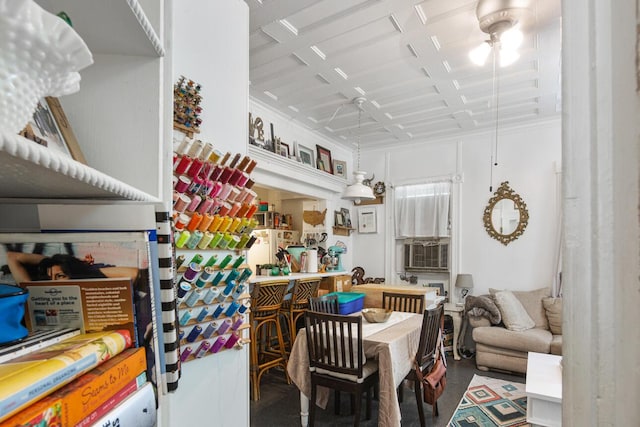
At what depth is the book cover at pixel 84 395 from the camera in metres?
0.36

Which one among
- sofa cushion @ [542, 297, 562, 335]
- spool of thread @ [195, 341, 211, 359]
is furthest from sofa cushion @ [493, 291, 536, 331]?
spool of thread @ [195, 341, 211, 359]

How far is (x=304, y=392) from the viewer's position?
2.61m

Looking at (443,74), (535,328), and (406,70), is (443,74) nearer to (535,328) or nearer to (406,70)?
(406,70)

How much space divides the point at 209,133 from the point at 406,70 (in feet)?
7.64

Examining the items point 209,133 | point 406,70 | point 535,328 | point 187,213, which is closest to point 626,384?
point 187,213

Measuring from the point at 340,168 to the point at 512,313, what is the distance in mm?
3100

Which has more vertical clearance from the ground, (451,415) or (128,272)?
(128,272)

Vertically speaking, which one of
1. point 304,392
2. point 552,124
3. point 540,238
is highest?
point 552,124

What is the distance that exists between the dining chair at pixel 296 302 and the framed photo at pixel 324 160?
1.82 meters

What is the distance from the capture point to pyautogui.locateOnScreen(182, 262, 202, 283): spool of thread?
1418 millimetres

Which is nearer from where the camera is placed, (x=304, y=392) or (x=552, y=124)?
(x=304, y=392)

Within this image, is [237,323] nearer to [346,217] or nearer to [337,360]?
[337,360]

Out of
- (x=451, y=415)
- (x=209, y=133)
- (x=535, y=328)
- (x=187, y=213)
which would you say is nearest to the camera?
(x=187, y=213)

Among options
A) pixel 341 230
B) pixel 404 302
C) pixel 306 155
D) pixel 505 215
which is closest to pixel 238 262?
pixel 404 302
